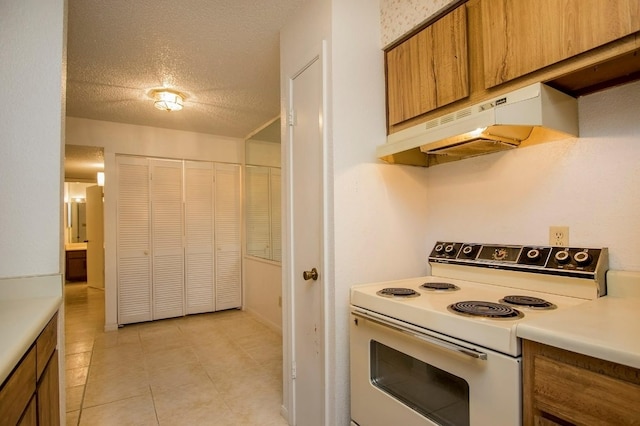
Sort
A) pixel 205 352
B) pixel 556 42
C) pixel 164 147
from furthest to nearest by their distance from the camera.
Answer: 1. pixel 164 147
2. pixel 205 352
3. pixel 556 42

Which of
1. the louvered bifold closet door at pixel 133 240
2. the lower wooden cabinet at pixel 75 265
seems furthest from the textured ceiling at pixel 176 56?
the lower wooden cabinet at pixel 75 265

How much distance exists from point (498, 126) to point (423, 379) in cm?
100

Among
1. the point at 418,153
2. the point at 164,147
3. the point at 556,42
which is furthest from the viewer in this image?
the point at 164,147

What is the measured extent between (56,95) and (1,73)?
198mm

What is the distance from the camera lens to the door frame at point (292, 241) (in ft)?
5.33

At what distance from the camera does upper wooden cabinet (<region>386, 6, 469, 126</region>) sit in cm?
144

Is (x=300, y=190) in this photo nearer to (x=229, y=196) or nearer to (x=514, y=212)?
(x=514, y=212)

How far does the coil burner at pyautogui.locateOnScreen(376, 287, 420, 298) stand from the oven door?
0.10 meters

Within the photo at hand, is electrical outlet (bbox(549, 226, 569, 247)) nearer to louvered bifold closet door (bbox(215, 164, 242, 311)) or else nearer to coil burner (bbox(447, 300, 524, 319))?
coil burner (bbox(447, 300, 524, 319))

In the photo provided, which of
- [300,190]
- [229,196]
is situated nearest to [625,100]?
→ [300,190]

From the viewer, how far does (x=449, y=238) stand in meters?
1.86

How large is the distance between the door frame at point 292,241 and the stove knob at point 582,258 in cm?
99

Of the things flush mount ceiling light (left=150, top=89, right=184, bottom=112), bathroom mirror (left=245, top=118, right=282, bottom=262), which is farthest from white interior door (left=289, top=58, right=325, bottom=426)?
bathroom mirror (left=245, top=118, right=282, bottom=262)

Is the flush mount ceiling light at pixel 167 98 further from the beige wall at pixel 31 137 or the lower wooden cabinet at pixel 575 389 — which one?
the lower wooden cabinet at pixel 575 389
